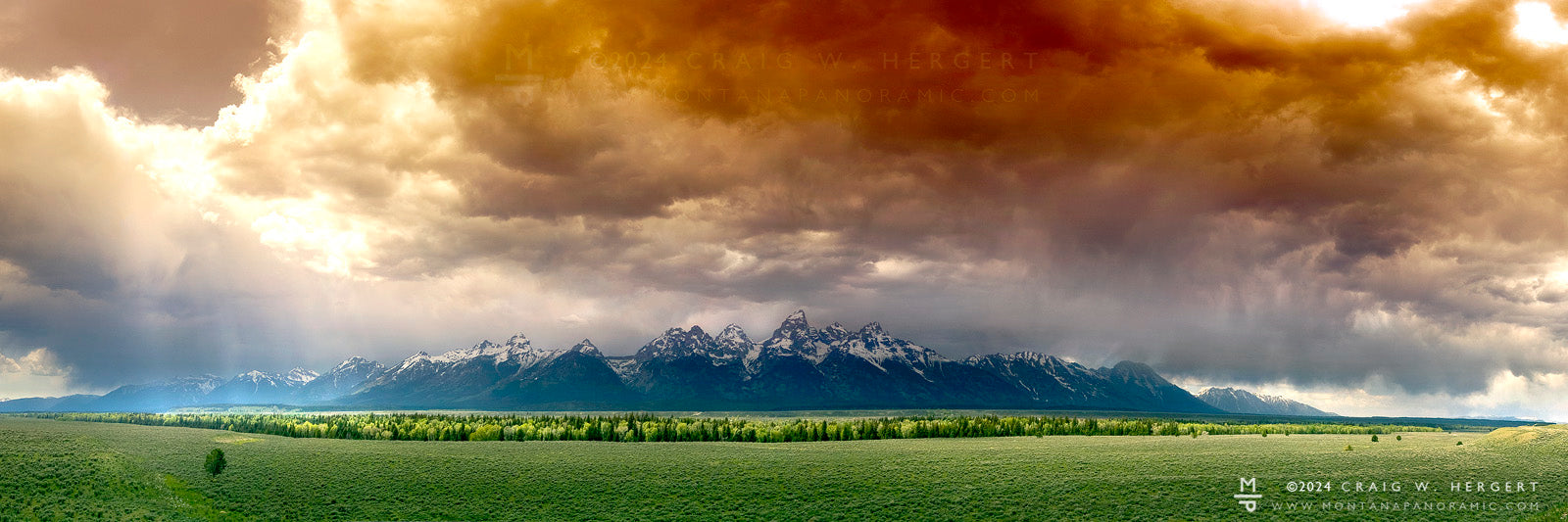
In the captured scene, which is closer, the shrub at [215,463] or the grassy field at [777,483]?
the grassy field at [777,483]

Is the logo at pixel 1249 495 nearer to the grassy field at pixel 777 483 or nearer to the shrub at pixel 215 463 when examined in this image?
the grassy field at pixel 777 483

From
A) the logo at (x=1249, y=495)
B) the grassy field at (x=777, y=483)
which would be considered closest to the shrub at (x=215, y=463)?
the grassy field at (x=777, y=483)

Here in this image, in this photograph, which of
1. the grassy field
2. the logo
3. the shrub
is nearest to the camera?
the logo

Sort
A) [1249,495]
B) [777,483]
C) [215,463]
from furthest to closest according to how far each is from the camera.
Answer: [215,463], [777,483], [1249,495]

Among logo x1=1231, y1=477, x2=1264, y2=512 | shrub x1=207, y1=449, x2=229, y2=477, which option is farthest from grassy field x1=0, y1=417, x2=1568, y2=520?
shrub x1=207, y1=449, x2=229, y2=477

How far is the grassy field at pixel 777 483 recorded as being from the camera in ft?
216

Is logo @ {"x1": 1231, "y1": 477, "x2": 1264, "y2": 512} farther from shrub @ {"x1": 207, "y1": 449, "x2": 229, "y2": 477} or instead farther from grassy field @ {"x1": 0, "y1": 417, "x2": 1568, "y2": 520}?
shrub @ {"x1": 207, "y1": 449, "x2": 229, "y2": 477}

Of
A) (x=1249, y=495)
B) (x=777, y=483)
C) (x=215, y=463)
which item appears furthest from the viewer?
(x=215, y=463)

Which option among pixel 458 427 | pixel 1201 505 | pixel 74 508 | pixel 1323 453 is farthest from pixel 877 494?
pixel 458 427

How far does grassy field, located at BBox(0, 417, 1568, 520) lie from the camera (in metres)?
65.7

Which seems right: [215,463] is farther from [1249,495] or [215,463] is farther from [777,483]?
[1249,495]

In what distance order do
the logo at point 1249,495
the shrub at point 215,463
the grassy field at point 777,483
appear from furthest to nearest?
1. the shrub at point 215,463
2. the grassy field at point 777,483
3. the logo at point 1249,495

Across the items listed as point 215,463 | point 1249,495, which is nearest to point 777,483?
point 1249,495

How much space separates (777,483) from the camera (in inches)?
3054
